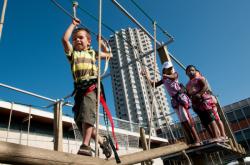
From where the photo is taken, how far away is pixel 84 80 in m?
2.18

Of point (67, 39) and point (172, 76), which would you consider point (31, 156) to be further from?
point (172, 76)

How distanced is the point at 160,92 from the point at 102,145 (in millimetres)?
108333

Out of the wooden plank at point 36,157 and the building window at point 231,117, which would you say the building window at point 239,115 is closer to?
the building window at point 231,117

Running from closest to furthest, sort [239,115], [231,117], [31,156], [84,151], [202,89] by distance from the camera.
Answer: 1. [31,156]
2. [84,151]
3. [202,89]
4. [239,115]
5. [231,117]

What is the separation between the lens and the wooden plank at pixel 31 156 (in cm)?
100

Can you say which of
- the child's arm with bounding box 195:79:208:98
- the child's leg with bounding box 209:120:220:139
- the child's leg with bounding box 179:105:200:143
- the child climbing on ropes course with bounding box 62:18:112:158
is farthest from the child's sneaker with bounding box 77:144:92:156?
the child's arm with bounding box 195:79:208:98

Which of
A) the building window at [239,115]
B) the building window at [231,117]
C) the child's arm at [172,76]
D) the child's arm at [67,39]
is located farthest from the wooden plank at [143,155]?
the building window at [231,117]

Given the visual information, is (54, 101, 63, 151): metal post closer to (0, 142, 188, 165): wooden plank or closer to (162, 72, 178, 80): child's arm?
(162, 72, 178, 80): child's arm

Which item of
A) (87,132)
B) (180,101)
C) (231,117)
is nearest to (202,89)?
(180,101)

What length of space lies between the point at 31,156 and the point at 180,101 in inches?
106

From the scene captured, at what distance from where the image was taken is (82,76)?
2217mm

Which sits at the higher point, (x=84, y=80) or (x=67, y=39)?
(x=67, y=39)

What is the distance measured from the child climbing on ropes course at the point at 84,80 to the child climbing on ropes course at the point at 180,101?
55.0 inches

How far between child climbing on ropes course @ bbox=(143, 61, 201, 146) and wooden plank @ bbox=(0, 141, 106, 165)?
228cm
